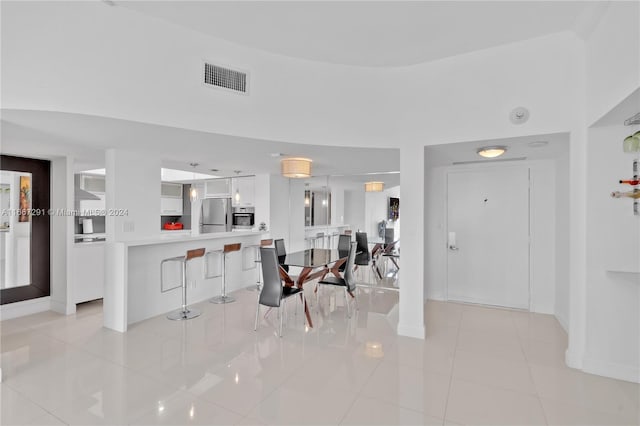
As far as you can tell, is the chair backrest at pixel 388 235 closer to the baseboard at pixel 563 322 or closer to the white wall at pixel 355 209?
the white wall at pixel 355 209

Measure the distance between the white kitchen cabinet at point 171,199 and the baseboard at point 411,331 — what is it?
7130mm

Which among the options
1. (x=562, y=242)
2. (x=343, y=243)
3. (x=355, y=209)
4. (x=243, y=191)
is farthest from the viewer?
(x=243, y=191)

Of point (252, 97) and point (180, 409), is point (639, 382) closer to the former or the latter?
point (180, 409)

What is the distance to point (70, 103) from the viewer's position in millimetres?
2551

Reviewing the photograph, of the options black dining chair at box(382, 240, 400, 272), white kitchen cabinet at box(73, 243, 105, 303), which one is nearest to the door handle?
black dining chair at box(382, 240, 400, 272)

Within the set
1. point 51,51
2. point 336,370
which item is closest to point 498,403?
point 336,370

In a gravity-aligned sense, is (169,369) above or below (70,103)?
below

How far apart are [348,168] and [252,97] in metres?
2.42

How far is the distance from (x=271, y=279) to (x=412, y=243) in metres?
1.74

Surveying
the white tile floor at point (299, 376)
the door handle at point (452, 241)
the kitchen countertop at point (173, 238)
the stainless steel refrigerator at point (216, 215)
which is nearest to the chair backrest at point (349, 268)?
the white tile floor at point (299, 376)

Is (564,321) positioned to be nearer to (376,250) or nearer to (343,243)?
(376,250)

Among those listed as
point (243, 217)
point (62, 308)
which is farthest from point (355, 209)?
point (62, 308)

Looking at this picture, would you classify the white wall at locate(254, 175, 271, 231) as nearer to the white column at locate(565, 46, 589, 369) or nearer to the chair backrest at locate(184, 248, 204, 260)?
the chair backrest at locate(184, 248, 204, 260)

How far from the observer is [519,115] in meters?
3.09
